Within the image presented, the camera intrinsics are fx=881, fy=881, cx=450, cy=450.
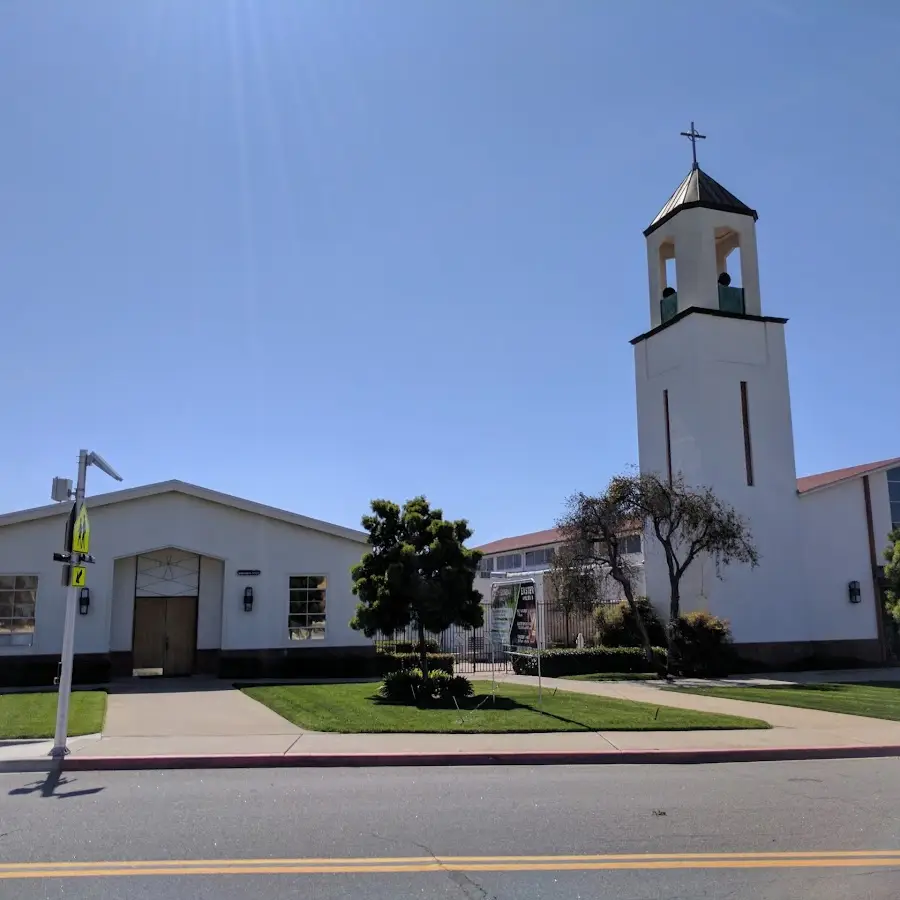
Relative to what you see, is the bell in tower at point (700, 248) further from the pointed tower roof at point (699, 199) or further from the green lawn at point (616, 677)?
the green lawn at point (616, 677)

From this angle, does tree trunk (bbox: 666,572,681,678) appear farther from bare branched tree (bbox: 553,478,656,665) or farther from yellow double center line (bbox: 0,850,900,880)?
yellow double center line (bbox: 0,850,900,880)

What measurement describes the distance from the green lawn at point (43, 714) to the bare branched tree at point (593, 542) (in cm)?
1252

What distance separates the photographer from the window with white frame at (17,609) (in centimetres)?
2133

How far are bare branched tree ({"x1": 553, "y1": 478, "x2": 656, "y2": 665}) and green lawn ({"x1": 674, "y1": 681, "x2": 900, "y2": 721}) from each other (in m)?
4.89

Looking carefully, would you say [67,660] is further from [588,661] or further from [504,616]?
[588,661]

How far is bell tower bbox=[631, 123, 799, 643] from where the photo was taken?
2727cm

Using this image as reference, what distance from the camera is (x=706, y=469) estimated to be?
2712cm

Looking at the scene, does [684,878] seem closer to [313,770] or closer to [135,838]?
[135,838]

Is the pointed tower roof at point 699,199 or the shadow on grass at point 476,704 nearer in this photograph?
the shadow on grass at point 476,704

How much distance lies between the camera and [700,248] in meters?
29.2

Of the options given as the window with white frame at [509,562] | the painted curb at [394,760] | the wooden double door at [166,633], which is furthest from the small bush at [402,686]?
the window with white frame at [509,562]

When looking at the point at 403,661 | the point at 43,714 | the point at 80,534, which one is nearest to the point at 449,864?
the point at 80,534

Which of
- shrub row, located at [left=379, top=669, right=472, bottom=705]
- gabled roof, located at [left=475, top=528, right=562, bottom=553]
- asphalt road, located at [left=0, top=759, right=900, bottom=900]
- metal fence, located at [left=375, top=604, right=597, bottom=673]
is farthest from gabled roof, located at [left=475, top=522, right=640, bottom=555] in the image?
asphalt road, located at [left=0, top=759, right=900, bottom=900]

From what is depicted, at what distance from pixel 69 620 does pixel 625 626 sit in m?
18.9
